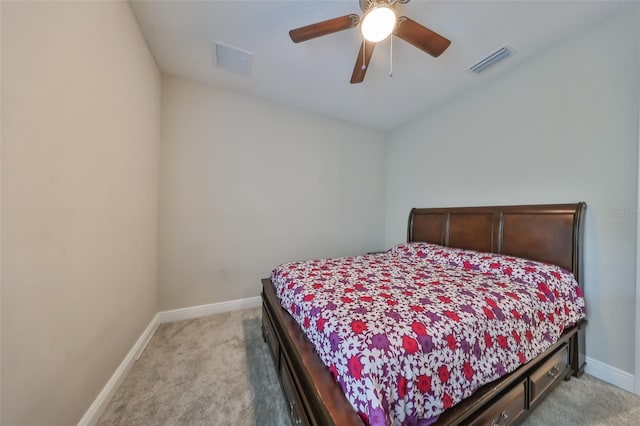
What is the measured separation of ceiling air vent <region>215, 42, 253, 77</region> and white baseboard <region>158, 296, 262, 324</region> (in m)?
2.63

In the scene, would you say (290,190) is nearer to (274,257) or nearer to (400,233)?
(274,257)

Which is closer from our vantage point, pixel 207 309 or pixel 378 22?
pixel 378 22

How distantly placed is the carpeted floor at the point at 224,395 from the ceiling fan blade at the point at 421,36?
2.42 m

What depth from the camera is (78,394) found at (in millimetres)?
1157

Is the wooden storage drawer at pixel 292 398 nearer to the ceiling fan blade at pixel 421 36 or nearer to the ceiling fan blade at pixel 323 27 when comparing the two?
the ceiling fan blade at pixel 323 27

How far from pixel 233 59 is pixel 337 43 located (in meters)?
Answer: 1.02

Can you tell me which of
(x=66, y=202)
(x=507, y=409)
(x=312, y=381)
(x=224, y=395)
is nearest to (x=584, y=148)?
(x=507, y=409)

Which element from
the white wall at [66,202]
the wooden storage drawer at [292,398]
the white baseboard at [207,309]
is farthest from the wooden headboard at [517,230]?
the white wall at [66,202]

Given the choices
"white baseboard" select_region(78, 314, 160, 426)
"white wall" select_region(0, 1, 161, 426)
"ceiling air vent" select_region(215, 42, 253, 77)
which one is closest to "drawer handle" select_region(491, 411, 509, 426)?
"white wall" select_region(0, 1, 161, 426)

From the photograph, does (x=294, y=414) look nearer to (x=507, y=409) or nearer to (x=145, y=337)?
(x=507, y=409)

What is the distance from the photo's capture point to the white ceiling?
1.60 metres

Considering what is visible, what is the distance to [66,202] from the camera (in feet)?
3.53

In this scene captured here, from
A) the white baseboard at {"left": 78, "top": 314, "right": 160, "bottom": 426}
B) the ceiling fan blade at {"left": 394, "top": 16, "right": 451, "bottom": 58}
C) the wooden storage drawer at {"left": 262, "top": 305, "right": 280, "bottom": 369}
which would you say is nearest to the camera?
the white baseboard at {"left": 78, "top": 314, "right": 160, "bottom": 426}

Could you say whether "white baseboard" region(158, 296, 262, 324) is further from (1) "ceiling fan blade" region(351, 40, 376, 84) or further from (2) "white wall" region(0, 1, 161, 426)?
(1) "ceiling fan blade" region(351, 40, 376, 84)
